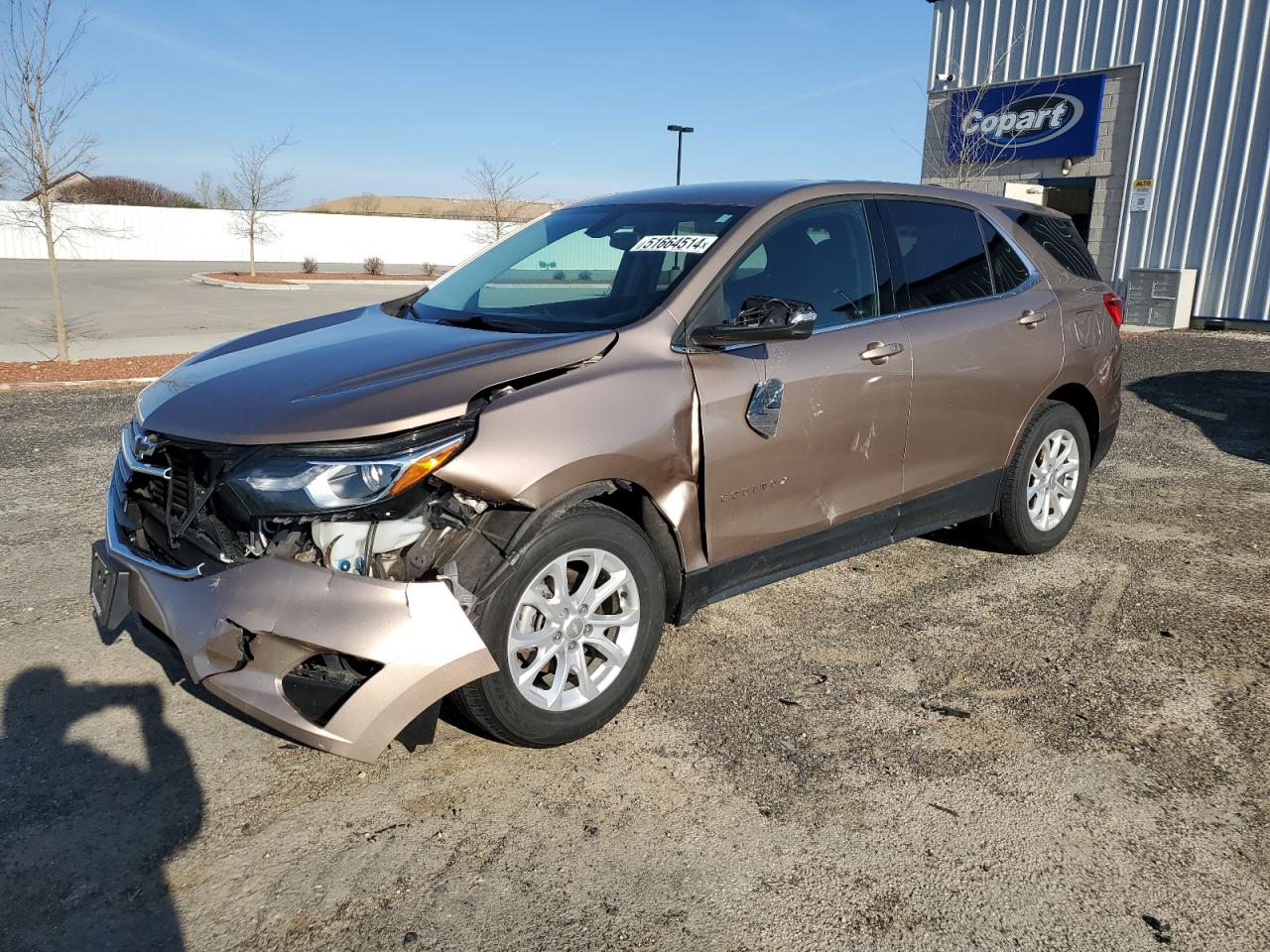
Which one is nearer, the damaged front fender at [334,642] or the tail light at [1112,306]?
the damaged front fender at [334,642]

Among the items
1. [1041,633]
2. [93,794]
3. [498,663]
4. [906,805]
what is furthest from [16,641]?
[1041,633]

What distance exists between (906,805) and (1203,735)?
122 centimetres

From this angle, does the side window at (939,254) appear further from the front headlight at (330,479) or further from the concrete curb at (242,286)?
the concrete curb at (242,286)

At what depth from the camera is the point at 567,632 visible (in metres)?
3.16

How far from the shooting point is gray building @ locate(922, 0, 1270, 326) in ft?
55.8

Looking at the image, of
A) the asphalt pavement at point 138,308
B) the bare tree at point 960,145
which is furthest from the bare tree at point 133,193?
the bare tree at point 960,145

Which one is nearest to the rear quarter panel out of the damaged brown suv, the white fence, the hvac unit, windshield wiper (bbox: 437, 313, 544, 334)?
the damaged brown suv

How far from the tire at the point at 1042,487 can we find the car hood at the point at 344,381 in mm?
2583

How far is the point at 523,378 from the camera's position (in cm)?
310

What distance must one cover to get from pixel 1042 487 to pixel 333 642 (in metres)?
3.87

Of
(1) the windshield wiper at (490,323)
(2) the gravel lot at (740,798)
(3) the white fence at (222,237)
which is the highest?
(3) the white fence at (222,237)

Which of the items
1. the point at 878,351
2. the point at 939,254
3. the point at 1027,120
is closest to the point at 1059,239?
the point at 939,254

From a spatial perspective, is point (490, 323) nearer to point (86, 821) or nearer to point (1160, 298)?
point (86, 821)

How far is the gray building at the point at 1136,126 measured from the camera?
1700 cm
